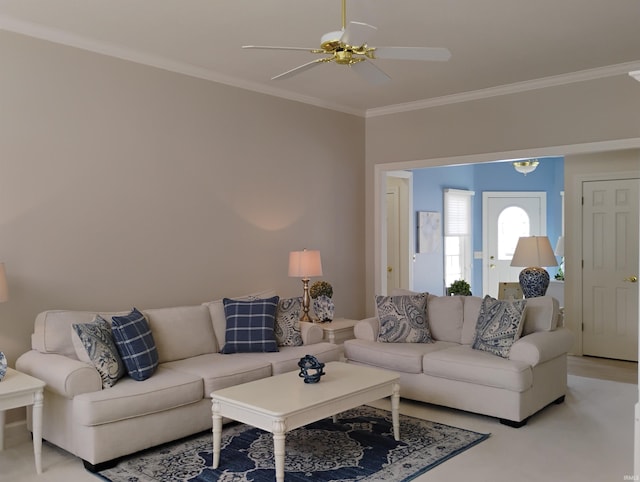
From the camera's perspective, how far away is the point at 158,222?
502 cm

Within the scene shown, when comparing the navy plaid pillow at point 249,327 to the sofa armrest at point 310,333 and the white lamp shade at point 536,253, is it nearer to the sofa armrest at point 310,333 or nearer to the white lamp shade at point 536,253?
the sofa armrest at point 310,333

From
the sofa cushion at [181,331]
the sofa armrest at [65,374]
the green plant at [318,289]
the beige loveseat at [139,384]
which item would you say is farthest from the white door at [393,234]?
the sofa armrest at [65,374]

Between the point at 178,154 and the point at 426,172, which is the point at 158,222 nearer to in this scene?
the point at 178,154

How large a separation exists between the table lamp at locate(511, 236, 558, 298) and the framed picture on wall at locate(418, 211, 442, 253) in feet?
8.33

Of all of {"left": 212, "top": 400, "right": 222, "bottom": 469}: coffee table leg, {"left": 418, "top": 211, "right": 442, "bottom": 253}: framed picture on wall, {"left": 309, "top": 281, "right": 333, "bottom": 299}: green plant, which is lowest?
{"left": 212, "top": 400, "right": 222, "bottom": 469}: coffee table leg

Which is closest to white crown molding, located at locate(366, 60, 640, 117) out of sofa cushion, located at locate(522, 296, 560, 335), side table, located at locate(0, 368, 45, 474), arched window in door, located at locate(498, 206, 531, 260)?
sofa cushion, located at locate(522, 296, 560, 335)

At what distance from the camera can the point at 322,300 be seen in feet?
19.4

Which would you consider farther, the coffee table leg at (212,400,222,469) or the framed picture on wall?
the framed picture on wall

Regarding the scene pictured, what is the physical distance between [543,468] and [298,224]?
346cm

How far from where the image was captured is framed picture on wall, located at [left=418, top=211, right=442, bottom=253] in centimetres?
831

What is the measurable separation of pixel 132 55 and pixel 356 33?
240 centimetres

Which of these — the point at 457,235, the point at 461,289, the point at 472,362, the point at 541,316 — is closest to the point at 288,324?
the point at 472,362

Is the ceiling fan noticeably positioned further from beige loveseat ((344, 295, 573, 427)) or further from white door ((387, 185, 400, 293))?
white door ((387, 185, 400, 293))

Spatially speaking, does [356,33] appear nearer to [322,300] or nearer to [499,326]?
[499,326]
